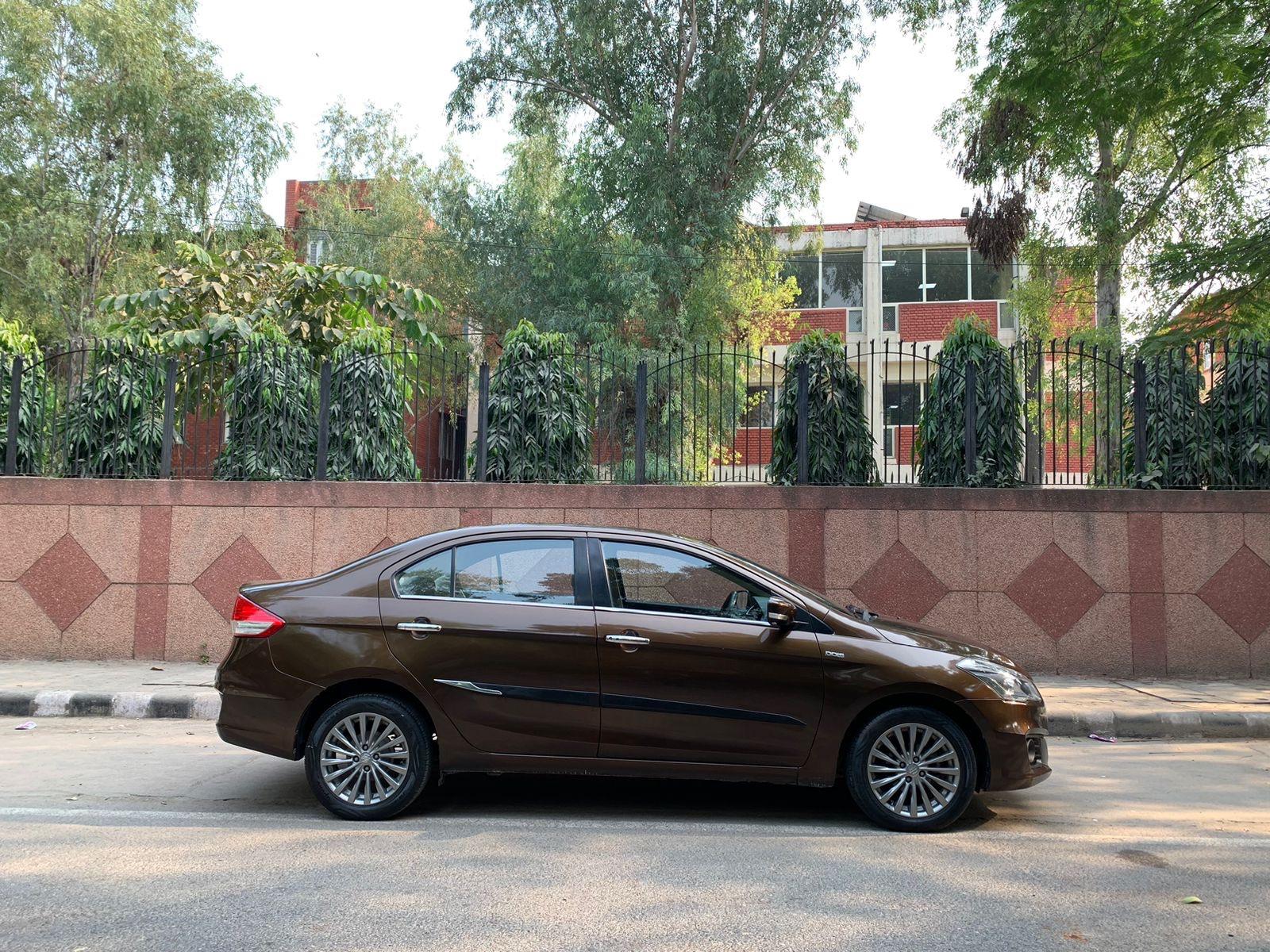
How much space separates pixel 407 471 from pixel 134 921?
24.8 ft

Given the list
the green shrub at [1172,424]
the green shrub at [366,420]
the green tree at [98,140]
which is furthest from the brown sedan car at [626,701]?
the green tree at [98,140]

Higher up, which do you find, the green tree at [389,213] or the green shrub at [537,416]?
the green tree at [389,213]

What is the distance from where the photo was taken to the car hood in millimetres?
5508

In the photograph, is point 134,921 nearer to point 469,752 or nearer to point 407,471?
point 469,752

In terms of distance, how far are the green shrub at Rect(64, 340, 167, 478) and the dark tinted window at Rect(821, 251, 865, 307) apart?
21.8 m

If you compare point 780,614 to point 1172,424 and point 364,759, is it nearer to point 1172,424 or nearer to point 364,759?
point 364,759

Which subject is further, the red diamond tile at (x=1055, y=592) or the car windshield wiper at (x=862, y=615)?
the red diamond tile at (x=1055, y=592)

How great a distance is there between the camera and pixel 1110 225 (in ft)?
56.4

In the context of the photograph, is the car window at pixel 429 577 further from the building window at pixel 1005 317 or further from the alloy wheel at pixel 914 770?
the building window at pixel 1005 317

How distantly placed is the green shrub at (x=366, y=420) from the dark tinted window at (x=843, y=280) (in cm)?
2058

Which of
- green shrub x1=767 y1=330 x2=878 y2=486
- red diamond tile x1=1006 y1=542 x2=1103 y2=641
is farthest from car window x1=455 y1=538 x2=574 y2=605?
red diamond tile x1=1006 y1=542 x2=1103 y2=641

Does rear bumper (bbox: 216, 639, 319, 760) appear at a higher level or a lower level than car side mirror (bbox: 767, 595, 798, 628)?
lower

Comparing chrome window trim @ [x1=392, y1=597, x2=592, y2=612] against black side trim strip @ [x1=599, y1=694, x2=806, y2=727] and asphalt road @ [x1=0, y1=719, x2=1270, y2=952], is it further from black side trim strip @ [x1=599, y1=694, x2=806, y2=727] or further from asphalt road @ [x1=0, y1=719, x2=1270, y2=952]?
asphalt road @ [x1=0, y1=719, x2=1270, y2=952]

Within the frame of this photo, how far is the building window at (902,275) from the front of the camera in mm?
28969
